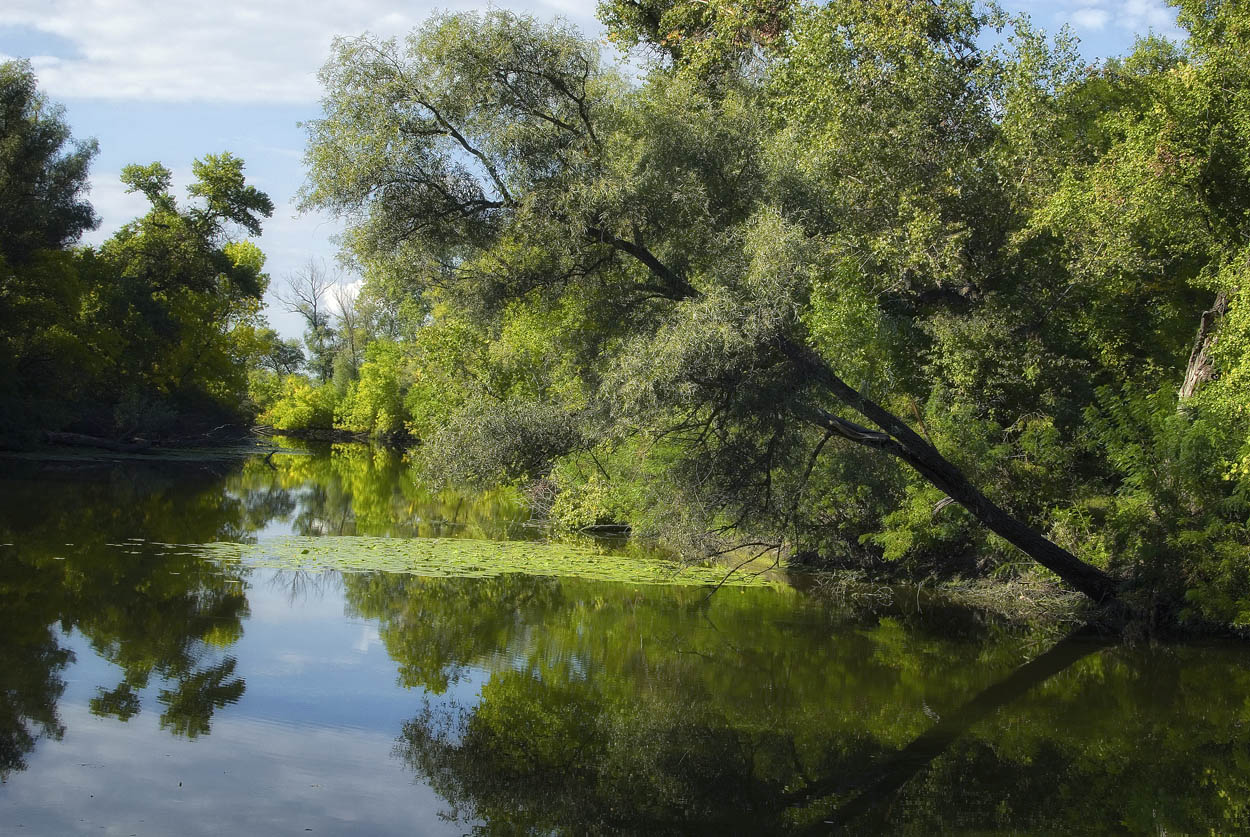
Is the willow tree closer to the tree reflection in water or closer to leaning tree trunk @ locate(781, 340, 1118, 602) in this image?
leaning tree trunk @ locate(781, 340, 1118, 602)

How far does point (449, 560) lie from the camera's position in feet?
55.1

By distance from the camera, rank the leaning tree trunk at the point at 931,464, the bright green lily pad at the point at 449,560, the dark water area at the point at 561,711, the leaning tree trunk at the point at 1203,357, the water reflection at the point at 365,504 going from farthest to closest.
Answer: the water reflection at the point at 365,504
the bright green lily pad at the point at 449,560
the leaning tree trunk at the point at 1203,357
the leaning tree trunk at the point at 931,464
the dark water area at the point at 561,711

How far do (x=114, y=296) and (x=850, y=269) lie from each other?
3011cm

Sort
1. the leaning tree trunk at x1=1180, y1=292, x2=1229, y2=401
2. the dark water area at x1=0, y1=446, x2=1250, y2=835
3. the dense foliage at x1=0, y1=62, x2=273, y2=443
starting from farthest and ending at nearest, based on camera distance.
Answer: the dense foliage at x1=0, y1=62, x2=273, y2=443 → the leaning tree trunk at x1=1180, y1=292, x2=1229, y2=401 → the dark water area at x1=0, y1=446, x2=1250, y2=835

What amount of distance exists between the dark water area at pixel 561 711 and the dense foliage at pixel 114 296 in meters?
18.7

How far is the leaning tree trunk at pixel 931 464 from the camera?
11.4 meters

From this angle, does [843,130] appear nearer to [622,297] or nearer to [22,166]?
[622,297]

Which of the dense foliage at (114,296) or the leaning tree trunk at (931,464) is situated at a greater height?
the dense foliage at (114,296)

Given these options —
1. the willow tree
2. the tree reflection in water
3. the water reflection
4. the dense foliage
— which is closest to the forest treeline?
the willow tree

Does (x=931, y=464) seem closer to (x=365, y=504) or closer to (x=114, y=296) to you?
(x=365, y=504)

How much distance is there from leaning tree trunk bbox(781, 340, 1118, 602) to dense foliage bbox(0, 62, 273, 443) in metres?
28.0

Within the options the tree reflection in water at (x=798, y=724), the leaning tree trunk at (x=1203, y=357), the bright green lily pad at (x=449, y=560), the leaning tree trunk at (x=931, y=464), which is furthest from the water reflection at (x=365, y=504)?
the leaning tree trunk at (x=1203, y=357)

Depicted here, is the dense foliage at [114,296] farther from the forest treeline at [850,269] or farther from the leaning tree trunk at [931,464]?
the leaning tree trunk at [931,464]

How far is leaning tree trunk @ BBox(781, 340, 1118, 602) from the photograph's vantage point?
37.2 feet
